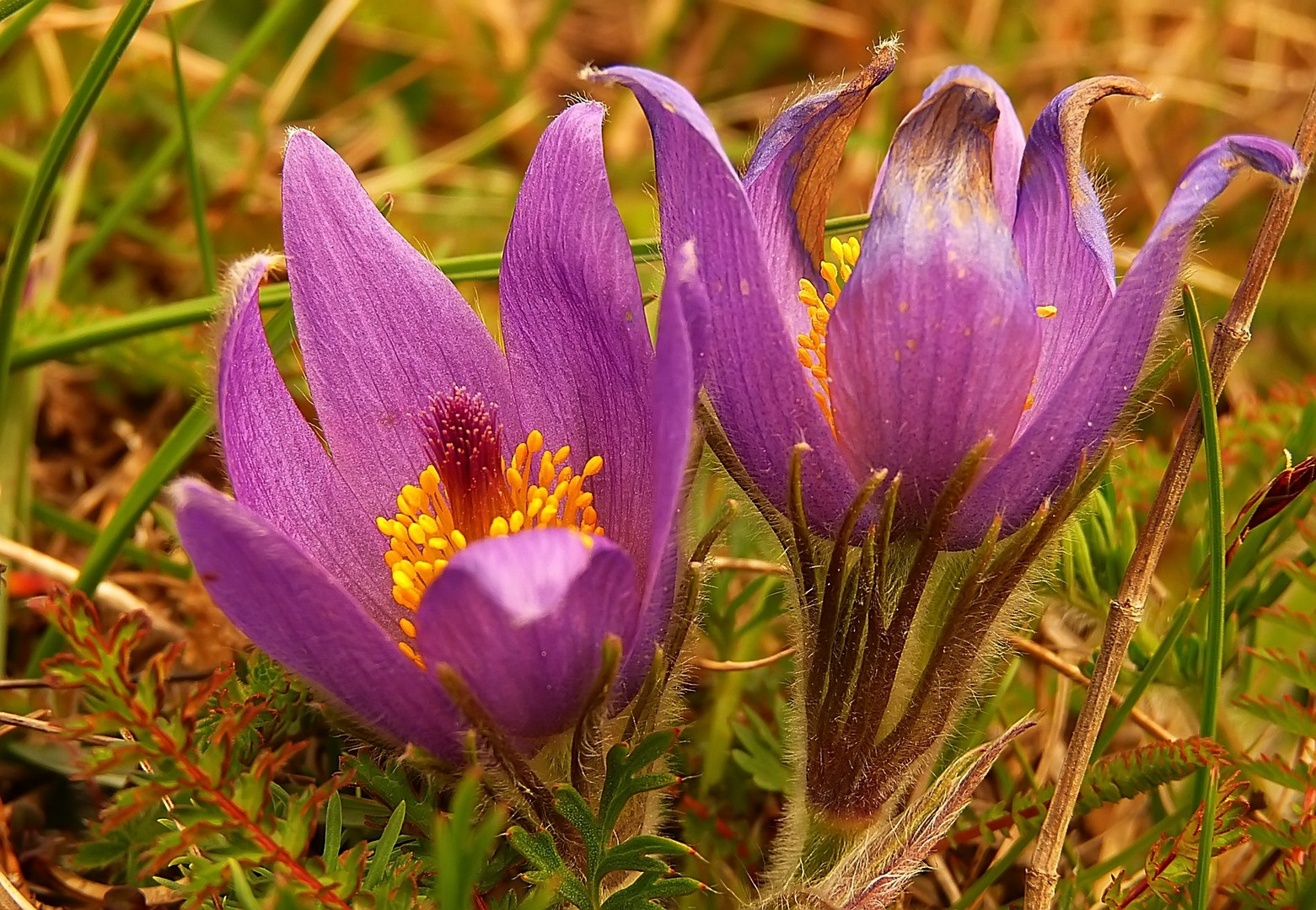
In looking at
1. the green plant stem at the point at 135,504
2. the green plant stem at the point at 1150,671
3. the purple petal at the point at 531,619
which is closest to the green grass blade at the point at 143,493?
the green plant stem at the point at 135,504

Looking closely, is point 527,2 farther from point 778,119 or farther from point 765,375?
point 765,375

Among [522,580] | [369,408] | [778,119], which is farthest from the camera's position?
[369,408]

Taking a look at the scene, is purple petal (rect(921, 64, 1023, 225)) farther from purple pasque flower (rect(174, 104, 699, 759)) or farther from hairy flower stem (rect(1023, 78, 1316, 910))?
purple pasque flower (rect(174, 104, 699, 759))

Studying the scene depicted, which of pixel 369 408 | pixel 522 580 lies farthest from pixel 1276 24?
pixel 522 580

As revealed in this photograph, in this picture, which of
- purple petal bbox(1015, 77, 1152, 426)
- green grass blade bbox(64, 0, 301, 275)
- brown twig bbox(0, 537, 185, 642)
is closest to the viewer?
purple petal bbox(1015, 77, 1152, 426)

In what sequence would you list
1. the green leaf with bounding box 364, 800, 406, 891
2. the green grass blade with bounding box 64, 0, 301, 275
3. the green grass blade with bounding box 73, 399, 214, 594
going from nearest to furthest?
the green leaf with bounding box 364, 800, 406, 891 < the green grass blade with bounding box 73, 399, 214, 594 < the green grass blade with bounding box 64, 0, 301, 275

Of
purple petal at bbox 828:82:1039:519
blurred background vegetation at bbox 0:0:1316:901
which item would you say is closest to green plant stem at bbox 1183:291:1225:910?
blurred background vegetation at bbox 0:0:1316:901

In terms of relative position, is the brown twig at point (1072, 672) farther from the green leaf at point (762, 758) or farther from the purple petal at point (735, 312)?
the purple petal at point (735, 312)
